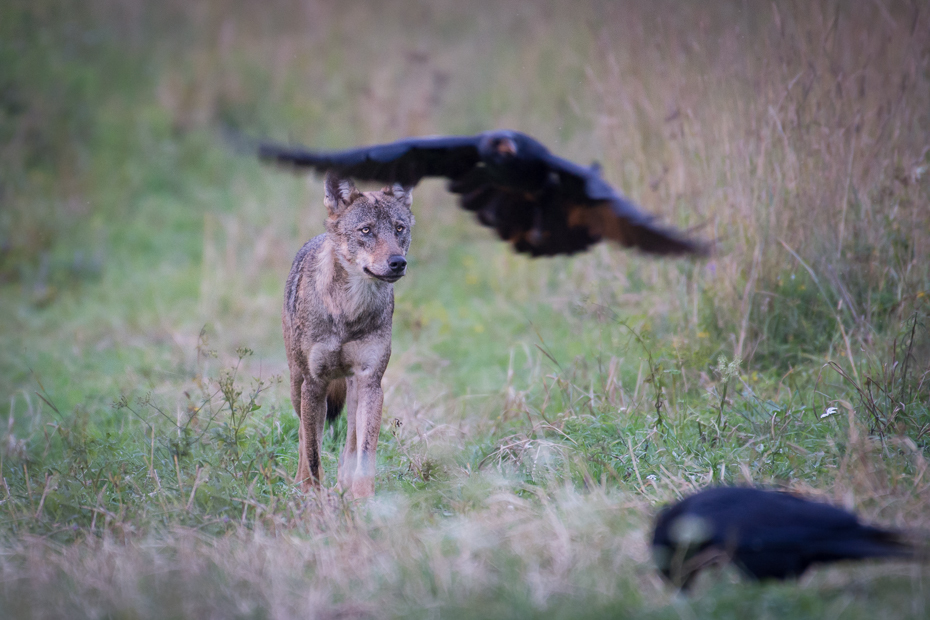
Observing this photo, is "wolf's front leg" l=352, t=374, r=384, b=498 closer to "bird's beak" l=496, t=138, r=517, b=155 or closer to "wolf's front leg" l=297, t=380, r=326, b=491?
"wolf's front leg" l=297, t=380, r=326, b=491

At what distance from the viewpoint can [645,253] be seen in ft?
12.1

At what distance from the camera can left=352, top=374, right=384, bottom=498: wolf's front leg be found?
15.1 ft

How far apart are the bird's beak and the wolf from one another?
0.86 metres

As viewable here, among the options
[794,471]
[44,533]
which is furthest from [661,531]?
[44,533]

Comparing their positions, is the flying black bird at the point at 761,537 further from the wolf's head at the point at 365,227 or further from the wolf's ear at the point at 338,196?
the wolf's ear at the point at 338,196

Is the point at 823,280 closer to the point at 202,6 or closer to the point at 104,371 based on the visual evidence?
the point at 104,371

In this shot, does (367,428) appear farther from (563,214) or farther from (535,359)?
(535,359)

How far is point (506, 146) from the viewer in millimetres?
4016

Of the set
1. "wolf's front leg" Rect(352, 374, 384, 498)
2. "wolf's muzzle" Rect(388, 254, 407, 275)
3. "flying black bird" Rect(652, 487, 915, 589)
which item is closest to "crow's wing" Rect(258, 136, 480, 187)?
"wolf's muzzle" Rect(388, 254, 407, 275)

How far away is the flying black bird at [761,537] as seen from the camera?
9.37 feet

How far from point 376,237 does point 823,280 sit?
10.1 ft

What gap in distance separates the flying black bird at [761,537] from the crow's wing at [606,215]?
1008 mm

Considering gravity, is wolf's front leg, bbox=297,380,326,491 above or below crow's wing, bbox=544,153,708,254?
below

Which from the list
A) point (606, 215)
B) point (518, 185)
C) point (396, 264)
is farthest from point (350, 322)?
point (606, 215)
